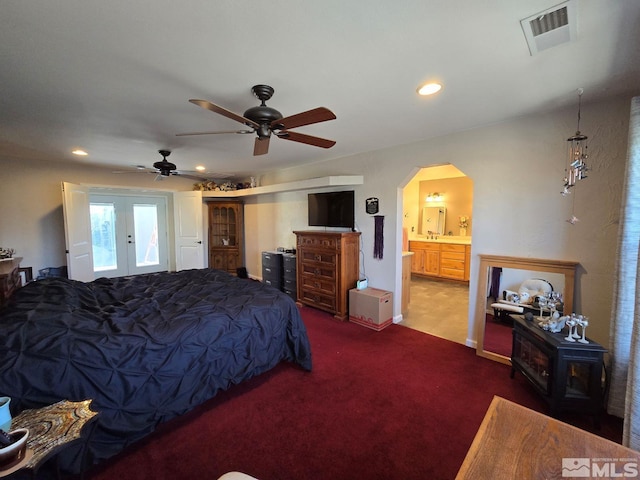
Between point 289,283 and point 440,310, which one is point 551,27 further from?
point 289,283

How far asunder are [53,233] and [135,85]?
14.5 feet

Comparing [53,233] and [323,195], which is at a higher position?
[323,195]

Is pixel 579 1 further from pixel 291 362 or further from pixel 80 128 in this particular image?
pixel 80 128

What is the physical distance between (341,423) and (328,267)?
2248 millimetres

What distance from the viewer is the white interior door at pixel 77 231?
416 centimetres

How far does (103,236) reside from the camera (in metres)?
5.66

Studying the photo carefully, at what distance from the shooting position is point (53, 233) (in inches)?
181

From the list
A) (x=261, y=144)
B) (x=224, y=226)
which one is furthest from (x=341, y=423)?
(x=224, y=226)

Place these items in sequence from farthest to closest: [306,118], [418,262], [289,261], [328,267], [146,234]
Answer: [418,262] → [146,234] → [289,261] → [328,267] → [306,118]

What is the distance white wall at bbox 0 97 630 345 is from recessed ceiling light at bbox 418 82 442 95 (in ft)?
3.82

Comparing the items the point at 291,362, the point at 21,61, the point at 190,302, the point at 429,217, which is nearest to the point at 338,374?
the point at 291,362

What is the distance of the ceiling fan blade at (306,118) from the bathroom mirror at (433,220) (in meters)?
5.45

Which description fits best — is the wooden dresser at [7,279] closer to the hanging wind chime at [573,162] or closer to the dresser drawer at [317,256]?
the dresser drawer at [317,256]

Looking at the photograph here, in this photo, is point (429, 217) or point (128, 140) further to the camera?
point (429, 217)
